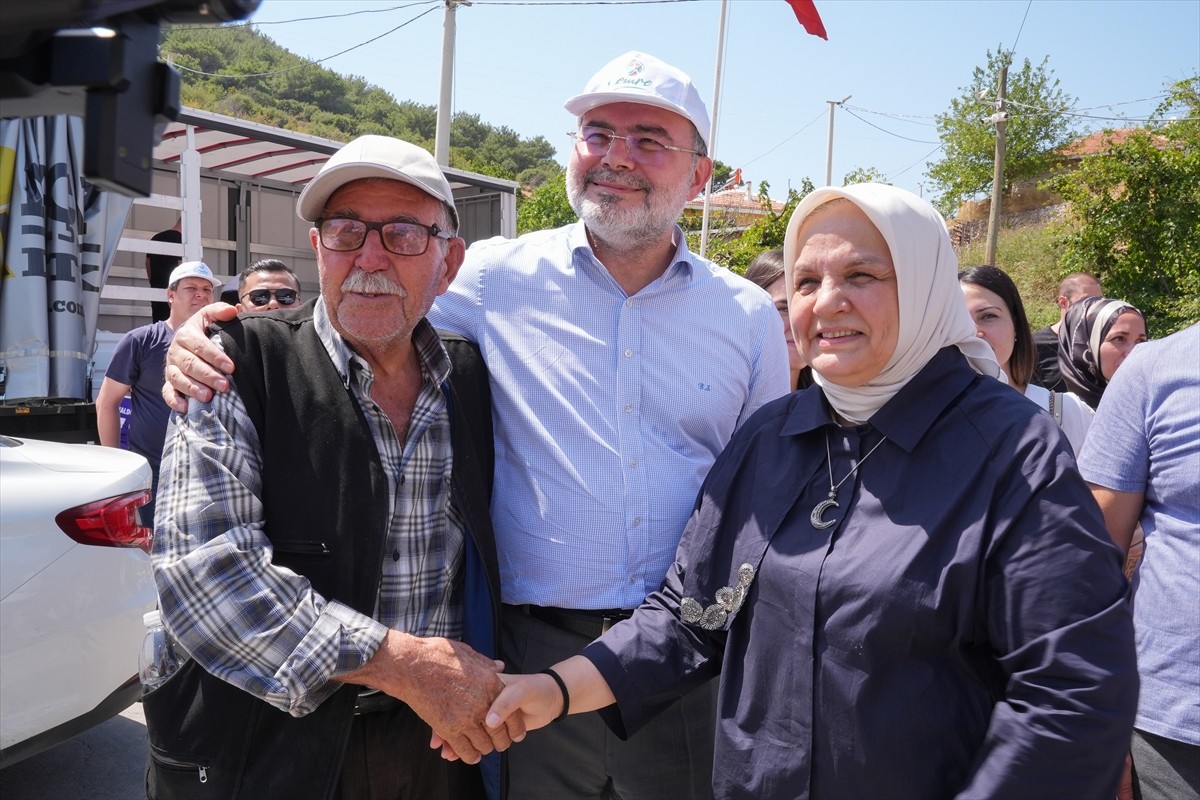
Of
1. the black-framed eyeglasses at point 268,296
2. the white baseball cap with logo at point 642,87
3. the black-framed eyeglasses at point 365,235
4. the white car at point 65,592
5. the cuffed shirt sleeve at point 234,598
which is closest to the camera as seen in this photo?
the cuffed shirt sleeve at point 234,598

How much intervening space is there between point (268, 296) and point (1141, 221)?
21217mm

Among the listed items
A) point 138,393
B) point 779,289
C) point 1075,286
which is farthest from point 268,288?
point 1075,286

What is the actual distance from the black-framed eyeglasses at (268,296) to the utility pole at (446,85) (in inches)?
332

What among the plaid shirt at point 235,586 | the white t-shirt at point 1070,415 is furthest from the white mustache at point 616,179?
the white t-shirt at point 1070,415

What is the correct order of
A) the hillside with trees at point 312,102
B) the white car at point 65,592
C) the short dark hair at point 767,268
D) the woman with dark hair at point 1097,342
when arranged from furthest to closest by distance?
the hillside with trees at point 312,102 < the woman with dark hair at point 1097,342 < the short dark hair at point 767,268 < the white car at point 65,592

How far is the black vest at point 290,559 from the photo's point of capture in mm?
1960

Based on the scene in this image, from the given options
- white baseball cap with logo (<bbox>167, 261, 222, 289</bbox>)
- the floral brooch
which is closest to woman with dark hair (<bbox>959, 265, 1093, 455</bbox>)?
the floral brooch

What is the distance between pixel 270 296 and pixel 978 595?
4660 millimetres

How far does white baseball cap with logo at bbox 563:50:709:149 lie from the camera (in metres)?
2.55

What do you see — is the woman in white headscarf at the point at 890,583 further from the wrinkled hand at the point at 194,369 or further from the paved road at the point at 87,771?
the paved road at the point at 87,771

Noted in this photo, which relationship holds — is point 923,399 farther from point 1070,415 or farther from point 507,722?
point 1070,415

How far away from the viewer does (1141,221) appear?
68.3 feet

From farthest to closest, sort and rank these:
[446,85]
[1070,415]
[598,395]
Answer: [446,85], [1070,415], [598,395]

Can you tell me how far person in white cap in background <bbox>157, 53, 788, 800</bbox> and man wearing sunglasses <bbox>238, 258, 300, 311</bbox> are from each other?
9.97 feet
